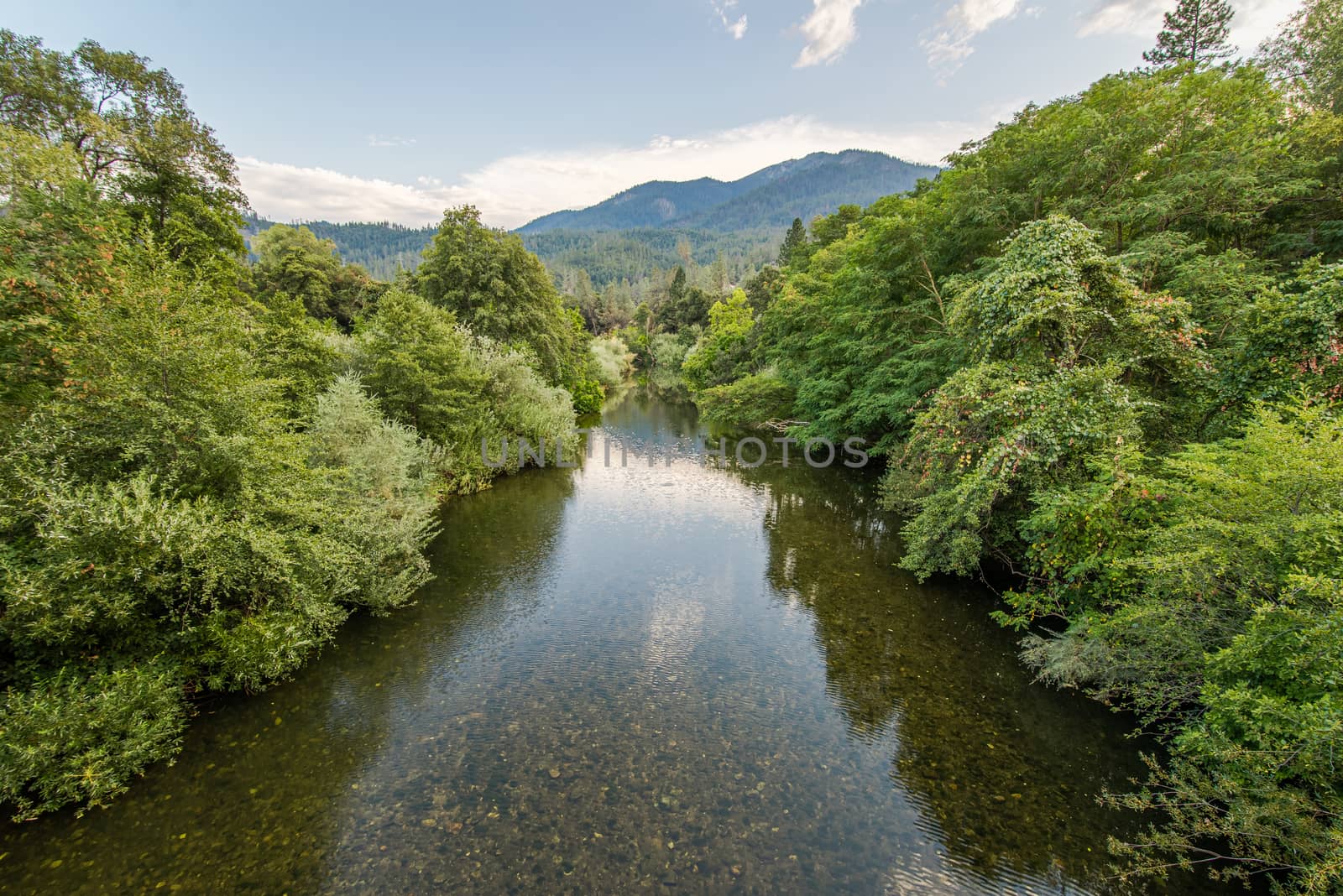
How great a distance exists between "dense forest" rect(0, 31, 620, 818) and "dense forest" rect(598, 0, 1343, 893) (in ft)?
42.2

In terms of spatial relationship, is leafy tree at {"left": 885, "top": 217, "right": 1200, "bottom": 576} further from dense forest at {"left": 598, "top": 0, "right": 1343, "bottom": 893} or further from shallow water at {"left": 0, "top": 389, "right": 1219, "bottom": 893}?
shallow water at {"left": 0, "top": 389, "right": 1219, "bottom": 893}

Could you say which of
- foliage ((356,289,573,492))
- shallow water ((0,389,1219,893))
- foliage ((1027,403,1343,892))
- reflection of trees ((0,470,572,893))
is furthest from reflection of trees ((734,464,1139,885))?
foliage ((356,289,573,492))

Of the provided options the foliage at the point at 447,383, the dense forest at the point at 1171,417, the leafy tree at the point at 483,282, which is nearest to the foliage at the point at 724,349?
the leafy tree at the point at 483,282

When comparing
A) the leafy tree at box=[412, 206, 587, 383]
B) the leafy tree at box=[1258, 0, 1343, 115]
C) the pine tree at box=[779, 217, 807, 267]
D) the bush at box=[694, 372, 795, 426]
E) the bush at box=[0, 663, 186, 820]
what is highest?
the pine tree at box=[779, 217, 807, 267]

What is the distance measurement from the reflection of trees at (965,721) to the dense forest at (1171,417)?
24.6 inches

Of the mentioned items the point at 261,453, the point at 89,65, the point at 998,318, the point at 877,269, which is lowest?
the point at 261,453

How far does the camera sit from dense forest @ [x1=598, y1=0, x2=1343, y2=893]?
5.60 metres

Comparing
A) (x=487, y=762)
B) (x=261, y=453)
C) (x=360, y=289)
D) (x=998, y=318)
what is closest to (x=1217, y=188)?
(x=998, y=318)

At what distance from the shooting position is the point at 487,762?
785 cm

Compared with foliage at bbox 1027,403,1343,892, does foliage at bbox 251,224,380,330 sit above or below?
above

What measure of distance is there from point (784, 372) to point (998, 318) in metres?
17.9

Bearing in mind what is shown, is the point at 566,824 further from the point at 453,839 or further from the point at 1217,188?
the point at 1217,188

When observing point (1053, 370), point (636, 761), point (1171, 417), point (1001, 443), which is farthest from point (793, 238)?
point (636, 761)

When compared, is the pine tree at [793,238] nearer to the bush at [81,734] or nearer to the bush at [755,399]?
the bush at [755,399]
